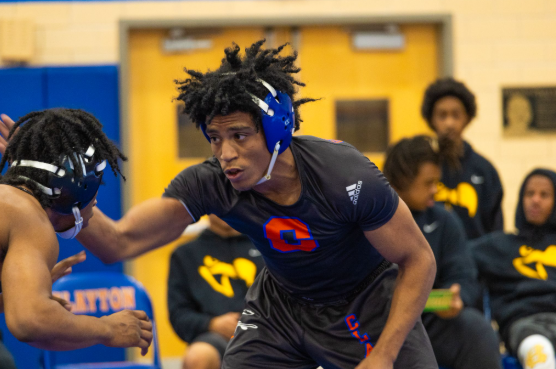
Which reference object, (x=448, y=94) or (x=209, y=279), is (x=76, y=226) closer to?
(x=209, y=279)

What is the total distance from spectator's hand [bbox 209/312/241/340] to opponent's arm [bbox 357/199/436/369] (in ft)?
4.55

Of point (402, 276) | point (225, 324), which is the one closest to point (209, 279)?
point (225, 324)

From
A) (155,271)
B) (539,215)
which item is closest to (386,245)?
(539,215)

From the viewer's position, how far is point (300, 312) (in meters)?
2.70

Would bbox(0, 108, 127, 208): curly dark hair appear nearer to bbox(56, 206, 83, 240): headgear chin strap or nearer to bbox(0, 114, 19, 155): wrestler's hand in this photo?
bbox(56, 206, 83, 240): headgear chin strap

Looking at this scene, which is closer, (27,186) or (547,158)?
(27,186)

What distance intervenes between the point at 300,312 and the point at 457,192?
1.92 m

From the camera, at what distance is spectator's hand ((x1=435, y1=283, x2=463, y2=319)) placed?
348cm

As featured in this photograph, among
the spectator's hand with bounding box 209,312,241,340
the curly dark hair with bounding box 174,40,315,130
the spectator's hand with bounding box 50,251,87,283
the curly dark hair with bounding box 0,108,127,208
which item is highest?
the curly dark hair with bounding box 174,40,315,130

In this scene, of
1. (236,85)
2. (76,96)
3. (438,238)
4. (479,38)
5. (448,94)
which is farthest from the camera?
(479,38)

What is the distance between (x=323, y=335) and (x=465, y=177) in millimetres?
1997

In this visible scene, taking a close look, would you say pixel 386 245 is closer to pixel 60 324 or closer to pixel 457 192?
pixel 60 324

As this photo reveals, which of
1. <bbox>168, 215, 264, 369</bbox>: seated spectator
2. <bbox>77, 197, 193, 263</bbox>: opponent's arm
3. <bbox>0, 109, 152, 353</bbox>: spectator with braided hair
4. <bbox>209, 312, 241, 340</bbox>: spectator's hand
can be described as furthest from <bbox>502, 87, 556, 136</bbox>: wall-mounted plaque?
<bbox>0, 109, 152, 353</bbox>: spectator with braided hair

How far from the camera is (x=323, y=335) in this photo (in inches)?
104
